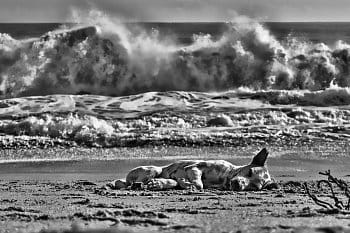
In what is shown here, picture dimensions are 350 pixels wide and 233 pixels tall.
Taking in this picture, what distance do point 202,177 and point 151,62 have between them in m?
10.0

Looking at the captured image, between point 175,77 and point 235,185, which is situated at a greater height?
point 175,77

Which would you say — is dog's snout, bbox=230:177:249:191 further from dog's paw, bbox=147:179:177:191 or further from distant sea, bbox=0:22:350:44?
distant sea, bbox=0:22:350:44

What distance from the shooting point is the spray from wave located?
17141mm

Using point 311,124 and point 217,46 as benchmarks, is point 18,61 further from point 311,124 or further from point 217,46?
point 311,124

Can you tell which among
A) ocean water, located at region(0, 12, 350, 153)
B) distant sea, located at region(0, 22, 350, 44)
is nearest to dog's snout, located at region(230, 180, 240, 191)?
ocean water, located at region(0, 12, 350, 153)

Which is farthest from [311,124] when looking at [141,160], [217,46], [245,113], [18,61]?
[18,61]

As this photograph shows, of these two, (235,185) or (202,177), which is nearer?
(235,185)

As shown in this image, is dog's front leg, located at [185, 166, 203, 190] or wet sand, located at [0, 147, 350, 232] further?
dog's front leg, located at [185, 166, 203, 190]

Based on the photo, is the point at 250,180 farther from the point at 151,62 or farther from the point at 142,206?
the point at 151,62

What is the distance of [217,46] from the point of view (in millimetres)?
17812

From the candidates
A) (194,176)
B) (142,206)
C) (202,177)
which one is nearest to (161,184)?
(194,176)

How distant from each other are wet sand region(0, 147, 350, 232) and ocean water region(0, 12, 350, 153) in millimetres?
5031

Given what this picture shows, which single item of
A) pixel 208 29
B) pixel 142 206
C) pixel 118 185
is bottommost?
pixel 142 206

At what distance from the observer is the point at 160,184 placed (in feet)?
24.4
